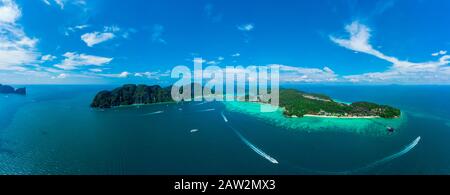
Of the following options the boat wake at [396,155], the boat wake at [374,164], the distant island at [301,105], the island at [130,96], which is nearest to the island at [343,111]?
the distant island at [301,105]

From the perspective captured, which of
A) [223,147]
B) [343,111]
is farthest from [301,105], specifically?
[223,147]

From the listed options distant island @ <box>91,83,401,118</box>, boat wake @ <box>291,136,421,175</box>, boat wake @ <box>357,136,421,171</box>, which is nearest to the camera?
boat wake @ <box>291,136,421,175</box>

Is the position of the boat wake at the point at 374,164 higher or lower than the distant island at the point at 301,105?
lower

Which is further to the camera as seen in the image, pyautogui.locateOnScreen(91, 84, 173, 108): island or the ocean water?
pyautogui.locateOnScreen(91, 84, 173, 108): island

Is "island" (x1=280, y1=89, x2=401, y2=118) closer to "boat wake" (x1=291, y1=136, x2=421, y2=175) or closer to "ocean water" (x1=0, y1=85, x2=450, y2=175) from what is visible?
"ocean water" (x1=0, y1=85, x2=450, y2=175)

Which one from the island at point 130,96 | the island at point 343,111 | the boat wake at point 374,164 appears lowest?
the boat wake at point 374,164

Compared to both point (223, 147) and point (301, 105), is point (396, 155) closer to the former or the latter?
point (223, 147)

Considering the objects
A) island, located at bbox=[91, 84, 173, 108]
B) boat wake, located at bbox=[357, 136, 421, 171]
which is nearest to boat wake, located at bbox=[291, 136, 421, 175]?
boat wake, located at bbox=[357, 136, 421, 171]

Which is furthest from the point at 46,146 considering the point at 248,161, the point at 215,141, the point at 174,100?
the point at 174,100

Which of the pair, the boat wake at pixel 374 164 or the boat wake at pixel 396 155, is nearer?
the boat wake at pixel 374 164

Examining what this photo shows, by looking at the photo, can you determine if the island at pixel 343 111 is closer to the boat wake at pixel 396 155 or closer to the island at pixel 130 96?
the boat wake at pixel 396 155
